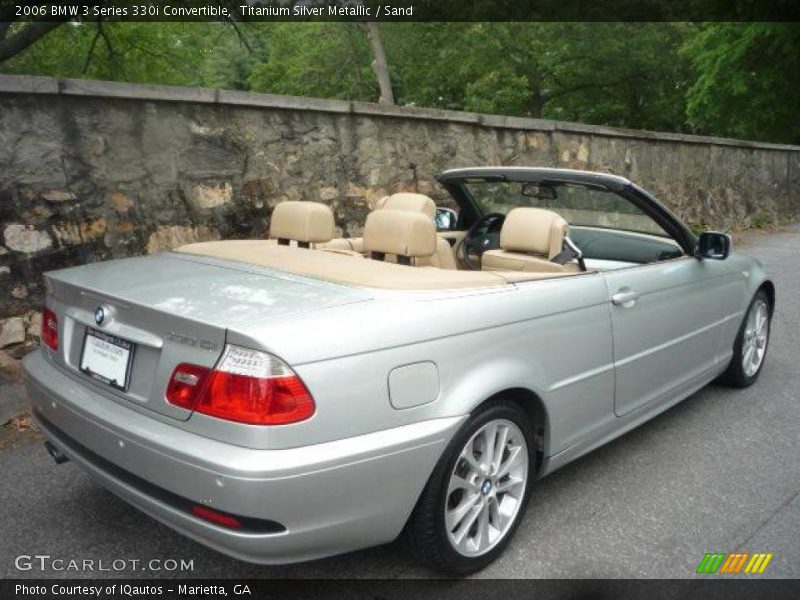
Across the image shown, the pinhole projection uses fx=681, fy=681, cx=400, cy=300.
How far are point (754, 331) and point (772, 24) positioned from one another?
1434 cm

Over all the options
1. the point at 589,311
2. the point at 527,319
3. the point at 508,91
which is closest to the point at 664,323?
the point at 589,311

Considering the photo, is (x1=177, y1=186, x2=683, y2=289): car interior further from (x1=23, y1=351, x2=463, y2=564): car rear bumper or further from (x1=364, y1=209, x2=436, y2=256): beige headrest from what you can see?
(x1=23, y1=351, x2=463, y2=564): car rear bumper

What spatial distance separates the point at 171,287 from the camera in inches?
96.5

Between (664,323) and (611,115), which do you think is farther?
(611,115)

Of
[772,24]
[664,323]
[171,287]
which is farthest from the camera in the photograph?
[772,24]

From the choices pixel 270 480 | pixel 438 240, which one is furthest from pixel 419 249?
pixel 270 480

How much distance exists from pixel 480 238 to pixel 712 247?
1.37 meters

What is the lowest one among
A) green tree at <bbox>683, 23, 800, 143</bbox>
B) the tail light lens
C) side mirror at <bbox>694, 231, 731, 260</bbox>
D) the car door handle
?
the tail light lens

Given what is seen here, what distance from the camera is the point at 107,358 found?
2.38 metres

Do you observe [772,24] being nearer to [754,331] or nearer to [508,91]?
[508,91]

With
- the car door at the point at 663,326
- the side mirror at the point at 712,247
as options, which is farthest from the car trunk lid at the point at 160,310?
the side mirror at the point at 712,247

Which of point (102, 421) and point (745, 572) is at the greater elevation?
point (102, 421)

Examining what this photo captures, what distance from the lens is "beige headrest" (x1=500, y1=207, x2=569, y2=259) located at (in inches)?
125

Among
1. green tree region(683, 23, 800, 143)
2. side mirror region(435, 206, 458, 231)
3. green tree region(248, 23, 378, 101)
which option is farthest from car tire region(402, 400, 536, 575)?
green tree region(248, 23, 378, 101)
